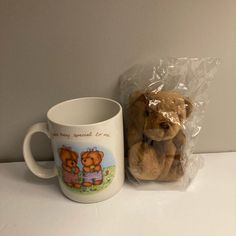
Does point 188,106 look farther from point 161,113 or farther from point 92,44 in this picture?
point 92,44

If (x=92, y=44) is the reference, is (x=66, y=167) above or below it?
below

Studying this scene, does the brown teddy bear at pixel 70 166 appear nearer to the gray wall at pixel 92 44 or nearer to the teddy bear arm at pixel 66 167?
the teddy bear arm at pixel 66 167

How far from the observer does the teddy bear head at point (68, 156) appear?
16.2 inches

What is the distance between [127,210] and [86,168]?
8 cm

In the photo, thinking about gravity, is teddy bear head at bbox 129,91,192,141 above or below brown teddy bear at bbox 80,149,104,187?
above

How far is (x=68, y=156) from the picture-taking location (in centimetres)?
41

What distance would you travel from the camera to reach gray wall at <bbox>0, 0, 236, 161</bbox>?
1.47 ft

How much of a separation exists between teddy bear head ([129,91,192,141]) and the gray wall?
68mm

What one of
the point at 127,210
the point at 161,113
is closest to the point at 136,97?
the point at 161,113

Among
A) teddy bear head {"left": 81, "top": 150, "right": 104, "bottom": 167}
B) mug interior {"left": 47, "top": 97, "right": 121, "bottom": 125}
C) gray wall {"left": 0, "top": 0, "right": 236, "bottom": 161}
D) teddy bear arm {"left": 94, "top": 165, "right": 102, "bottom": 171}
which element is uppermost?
gray wall {"left": 0, "top": 0, "right": 236, "bottom": 161}

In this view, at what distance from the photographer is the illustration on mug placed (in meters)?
0.41

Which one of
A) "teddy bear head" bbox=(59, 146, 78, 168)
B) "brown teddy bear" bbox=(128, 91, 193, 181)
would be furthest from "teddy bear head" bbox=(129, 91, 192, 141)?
"teddy bear head" bbox=(59, 146, 78, 168)

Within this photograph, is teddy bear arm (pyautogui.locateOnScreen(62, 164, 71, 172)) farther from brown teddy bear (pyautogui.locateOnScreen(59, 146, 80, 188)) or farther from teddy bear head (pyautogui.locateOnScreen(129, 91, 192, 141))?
teddy bear head (pyautogui.locateOnScreen(129, 91, 192, 141))

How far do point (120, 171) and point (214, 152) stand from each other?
0.62ft
